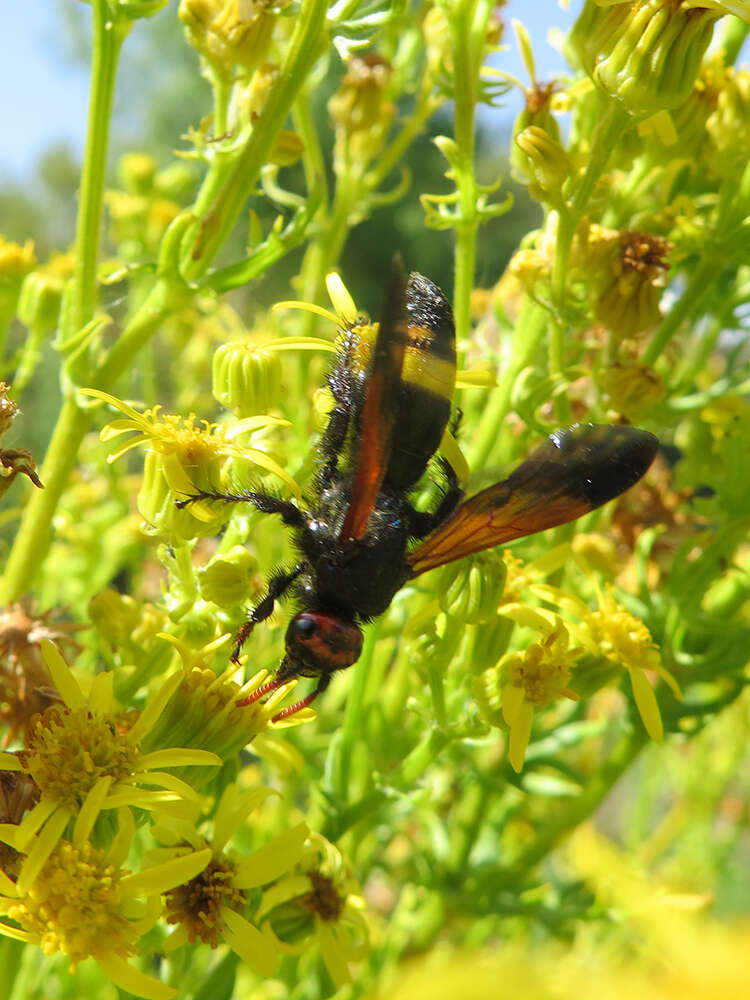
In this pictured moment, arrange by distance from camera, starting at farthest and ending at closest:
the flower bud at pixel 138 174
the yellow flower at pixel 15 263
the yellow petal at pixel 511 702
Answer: the flower bud at pixel 138 174 < the yellow flower at pixel 15 263 < the yellow petal at pixel 511 702

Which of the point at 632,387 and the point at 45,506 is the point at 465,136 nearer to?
the point at 632,387

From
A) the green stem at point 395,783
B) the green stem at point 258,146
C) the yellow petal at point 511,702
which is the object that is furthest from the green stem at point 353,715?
the green stem at point 258,146

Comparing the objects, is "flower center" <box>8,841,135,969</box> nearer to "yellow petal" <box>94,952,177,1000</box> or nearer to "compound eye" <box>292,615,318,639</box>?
"yellow petal" <box>94,952,177,1000</box>

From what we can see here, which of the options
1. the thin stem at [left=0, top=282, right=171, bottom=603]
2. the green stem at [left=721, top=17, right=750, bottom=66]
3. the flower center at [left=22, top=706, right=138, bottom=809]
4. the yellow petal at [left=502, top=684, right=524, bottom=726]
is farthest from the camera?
the green stem at [left=721, top=17, right=750, bottom=66]

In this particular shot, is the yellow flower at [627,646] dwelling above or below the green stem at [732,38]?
below

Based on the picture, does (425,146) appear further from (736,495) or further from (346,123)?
(736,495)

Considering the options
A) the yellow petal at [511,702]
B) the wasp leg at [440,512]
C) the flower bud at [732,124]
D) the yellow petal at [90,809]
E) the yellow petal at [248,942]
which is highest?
the flower bud at [732,124]

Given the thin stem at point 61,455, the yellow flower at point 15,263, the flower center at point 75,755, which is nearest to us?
the flower center at point 75,755

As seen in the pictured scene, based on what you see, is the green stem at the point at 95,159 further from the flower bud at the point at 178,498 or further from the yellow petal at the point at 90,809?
the yellow petal at the point at 90,809

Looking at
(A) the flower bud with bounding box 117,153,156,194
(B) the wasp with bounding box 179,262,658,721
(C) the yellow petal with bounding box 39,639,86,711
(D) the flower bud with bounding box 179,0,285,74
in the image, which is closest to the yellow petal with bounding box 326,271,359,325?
(B) the wasp with bounding box 179,262,658,721
